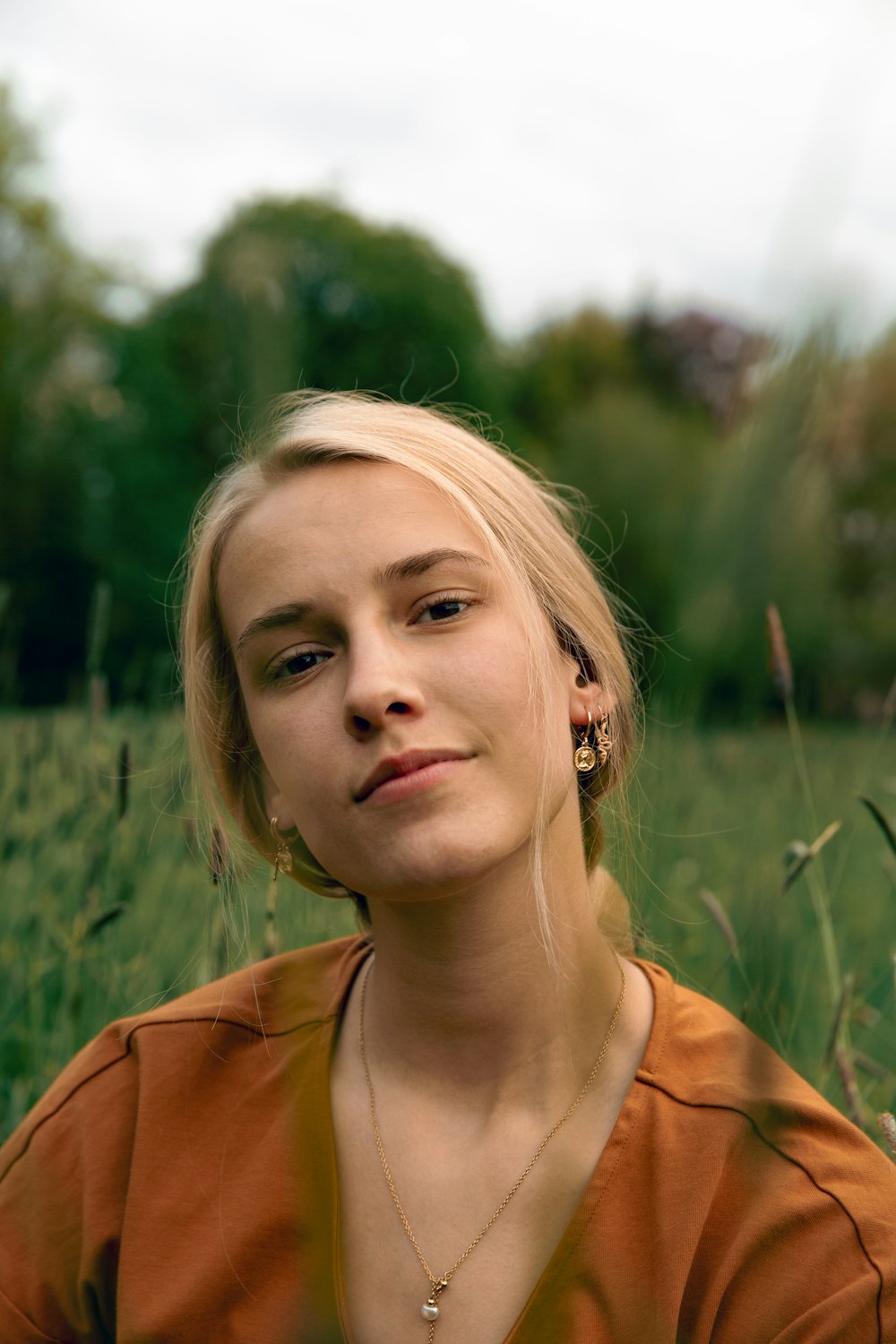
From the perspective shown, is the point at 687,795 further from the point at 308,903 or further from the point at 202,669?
the point at 202,669

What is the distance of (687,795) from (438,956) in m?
1.37

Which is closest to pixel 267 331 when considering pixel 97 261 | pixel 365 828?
pixel 365 828

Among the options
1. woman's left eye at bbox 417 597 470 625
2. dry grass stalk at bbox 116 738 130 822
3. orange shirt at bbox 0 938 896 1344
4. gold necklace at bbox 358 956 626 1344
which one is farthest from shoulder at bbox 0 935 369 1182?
woman's left eye at bbox 417 597 470 625

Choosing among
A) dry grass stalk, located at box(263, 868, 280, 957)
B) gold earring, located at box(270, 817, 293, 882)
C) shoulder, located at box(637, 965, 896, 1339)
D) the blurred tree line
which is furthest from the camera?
gold earring, located at box(270, 817, 293, 882)

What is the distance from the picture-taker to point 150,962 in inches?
70.8

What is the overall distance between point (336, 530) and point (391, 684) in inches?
9.3

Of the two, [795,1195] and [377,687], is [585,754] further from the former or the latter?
[795,1195]

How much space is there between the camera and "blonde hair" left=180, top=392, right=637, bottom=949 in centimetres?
130

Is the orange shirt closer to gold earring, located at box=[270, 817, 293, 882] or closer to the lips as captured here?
gold earring, located at box=[270, 817, 293, 882]

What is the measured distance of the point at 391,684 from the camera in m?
1.07

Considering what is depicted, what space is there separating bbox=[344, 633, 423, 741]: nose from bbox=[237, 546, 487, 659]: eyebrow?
0.26 feet

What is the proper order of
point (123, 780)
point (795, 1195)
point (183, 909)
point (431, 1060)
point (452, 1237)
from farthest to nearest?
point (183, 909)
point (123, 780)
point (431, 1060)
point (452, 1237)
point (795, 1195)

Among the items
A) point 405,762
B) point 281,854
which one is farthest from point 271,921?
point 405,762

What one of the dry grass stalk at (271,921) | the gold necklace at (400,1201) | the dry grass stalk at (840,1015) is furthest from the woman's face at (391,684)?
the dry grass stalk at (840,1015)
